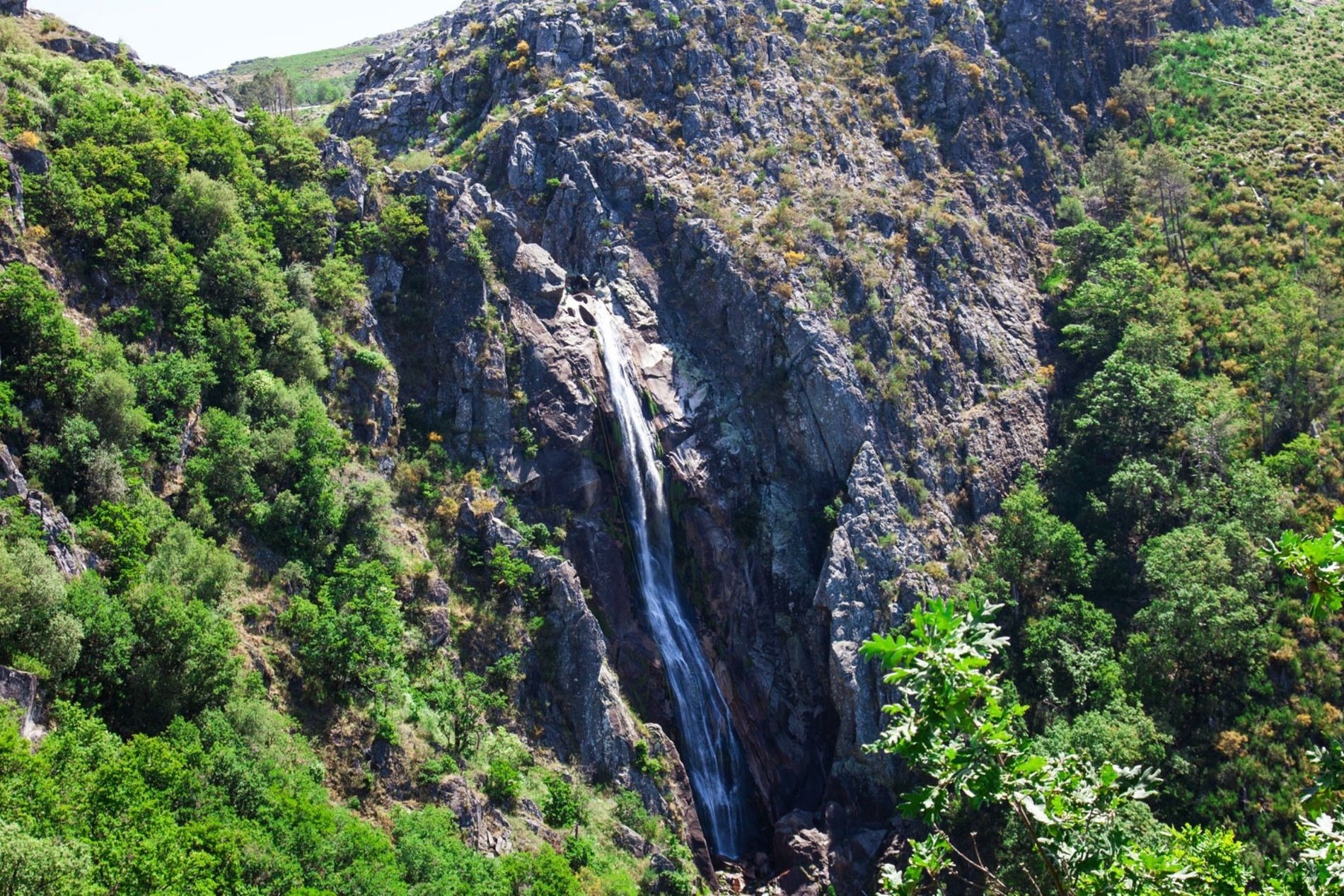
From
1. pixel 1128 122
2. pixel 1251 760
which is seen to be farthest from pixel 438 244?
pixel 1128 122

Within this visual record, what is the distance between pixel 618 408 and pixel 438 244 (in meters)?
13.8

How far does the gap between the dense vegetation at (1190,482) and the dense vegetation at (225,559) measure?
21.1m

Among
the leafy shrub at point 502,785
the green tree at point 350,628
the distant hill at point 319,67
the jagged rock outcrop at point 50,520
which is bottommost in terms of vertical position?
the leafy shrub at point 502,785

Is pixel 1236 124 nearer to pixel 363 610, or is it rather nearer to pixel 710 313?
pixel 710 313

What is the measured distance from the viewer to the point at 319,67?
531 ft

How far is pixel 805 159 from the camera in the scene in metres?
70.5

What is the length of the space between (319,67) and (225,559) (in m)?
148

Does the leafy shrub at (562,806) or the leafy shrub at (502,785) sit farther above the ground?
the leafy shrub at (502,785)

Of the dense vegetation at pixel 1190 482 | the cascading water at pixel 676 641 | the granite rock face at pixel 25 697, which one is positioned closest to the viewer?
the granite rock face at pixel 25 697

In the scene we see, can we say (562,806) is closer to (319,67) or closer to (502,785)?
(502,785)

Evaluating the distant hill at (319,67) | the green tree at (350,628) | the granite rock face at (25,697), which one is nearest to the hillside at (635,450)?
the granite rock face at (25,697)

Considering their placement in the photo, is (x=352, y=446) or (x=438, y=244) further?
(x=438, y=244)

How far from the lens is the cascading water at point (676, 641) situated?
5166 centimetres

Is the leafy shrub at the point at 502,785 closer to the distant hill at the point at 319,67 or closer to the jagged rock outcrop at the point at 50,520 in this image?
the jagged rock outcrop at the point at 50,520
